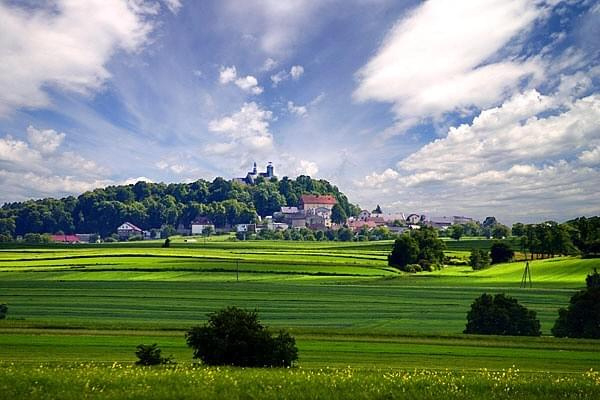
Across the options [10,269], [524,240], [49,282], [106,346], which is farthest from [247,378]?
[524,240]

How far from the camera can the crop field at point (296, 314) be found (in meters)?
19.5

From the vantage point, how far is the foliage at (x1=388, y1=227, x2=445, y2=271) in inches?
4427

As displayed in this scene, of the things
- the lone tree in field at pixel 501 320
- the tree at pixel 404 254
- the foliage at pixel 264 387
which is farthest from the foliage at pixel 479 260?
the foliage at pixel 264 387

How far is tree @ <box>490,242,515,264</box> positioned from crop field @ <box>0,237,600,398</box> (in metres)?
7.24

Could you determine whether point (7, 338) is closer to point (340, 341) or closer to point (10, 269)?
point (340, 341)

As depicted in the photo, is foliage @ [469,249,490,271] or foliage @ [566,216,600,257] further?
foliage @ [469,249,490,271]

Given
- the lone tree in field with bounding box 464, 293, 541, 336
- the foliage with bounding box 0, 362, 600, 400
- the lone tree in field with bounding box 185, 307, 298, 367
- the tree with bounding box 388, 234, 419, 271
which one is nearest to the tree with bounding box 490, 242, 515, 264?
the tree with bounding box 388, 234, 419, 271

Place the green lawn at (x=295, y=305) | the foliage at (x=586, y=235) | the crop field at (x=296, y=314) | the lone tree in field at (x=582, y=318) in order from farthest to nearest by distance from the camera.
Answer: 1. the foliage at (x=586, y=235)
2. the lone tree in field at (x=582, y=318)
3. the green lawn at (x=295, y=305)
4. the crop field at (x=296, y=314)

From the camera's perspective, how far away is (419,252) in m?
114

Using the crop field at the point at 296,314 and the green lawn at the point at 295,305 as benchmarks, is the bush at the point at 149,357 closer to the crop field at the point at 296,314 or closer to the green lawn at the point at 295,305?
the crop field at the point at 296,314

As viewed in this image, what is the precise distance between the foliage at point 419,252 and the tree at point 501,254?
10807 millimetres

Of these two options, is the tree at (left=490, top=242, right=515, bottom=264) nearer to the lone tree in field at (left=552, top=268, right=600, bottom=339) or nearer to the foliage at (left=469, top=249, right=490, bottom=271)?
the foliage at (left=469, top=249, right=490, bottom=271)

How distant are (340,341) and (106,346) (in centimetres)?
1344

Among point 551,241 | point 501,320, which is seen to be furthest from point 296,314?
point 551,241
